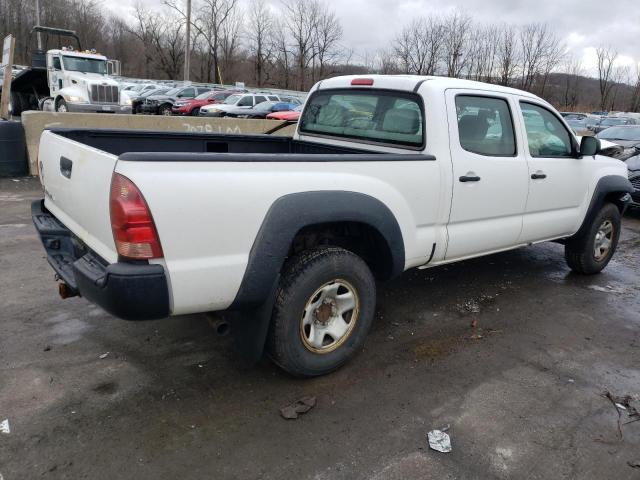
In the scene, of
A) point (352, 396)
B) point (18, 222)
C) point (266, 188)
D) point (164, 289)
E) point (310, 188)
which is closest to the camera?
point (164, 289)

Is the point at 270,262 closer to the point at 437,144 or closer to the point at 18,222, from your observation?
the point at 437,144

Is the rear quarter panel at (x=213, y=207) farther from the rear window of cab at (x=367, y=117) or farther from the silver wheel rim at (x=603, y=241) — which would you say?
the silver wheel rim at (x=603, y=241)

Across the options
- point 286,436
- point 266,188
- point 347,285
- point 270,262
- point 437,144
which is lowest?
point 286,436

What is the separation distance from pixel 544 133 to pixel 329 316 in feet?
9.28

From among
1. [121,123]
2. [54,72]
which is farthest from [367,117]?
[54,72]

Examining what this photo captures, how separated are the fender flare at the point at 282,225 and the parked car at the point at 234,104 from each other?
2248cm

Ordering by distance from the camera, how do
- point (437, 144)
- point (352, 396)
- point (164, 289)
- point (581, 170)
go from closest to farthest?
point (164, 289), point (352, 396), point (437, 144), point (581, 170)

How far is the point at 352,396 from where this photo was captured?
3.18m

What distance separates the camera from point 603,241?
18.6 feet

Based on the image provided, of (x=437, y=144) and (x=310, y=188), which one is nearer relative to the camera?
(x=310, y=188)

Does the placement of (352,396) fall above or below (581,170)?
below

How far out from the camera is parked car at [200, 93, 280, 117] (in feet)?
81.3

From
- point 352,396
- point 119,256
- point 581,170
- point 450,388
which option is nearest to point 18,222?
point 119,256

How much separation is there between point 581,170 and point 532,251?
1947mm
